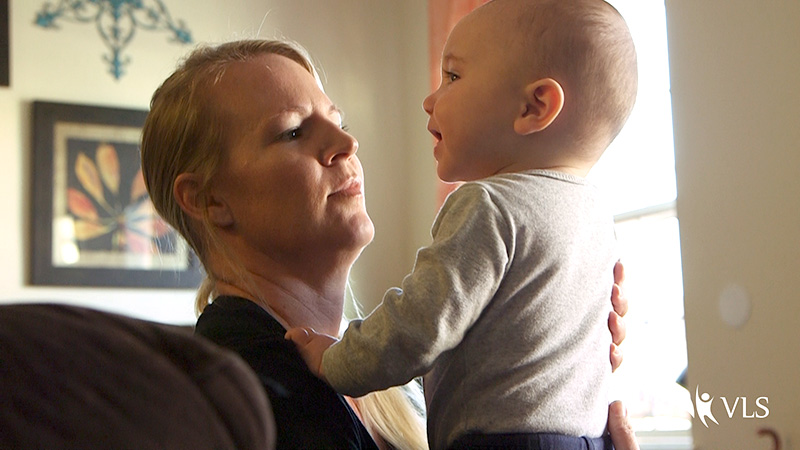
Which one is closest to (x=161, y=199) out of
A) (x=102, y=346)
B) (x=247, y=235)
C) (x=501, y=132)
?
(x=247, y=235)

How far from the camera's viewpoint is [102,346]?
1.02 ft

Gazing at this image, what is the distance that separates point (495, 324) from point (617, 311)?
9.7 inches

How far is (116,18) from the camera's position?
15.0 ft

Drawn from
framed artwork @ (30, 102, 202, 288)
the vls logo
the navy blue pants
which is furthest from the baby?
framed artwork @ (30, 102, 202, 288)

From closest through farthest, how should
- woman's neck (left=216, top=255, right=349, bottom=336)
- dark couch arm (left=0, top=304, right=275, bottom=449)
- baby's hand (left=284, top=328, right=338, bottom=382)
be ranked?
dark couch arm (left=0, top=304, right=275, bottom=449) → baby's hand (left=284, top=328, right=338, bottom=382) → woman's neck (left=216, top=255, right=349, bottom=336)

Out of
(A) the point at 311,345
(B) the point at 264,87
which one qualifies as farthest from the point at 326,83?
(A) the point at 311,345

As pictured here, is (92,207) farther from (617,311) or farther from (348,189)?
(617,311)

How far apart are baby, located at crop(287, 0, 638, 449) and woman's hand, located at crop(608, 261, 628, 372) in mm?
51

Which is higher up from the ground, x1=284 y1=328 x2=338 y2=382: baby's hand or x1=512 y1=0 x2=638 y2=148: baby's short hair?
x1=512 y1=0 x2=638 y2=148: baby's short hair

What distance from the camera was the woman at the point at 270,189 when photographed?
1.20 m

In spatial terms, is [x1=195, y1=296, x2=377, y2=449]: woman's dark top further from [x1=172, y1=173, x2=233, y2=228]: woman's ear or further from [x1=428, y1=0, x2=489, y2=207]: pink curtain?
[x1=428, y1=0, x2=489, y2=207]: pink curtain

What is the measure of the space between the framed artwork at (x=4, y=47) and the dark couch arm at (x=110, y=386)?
4.45 m

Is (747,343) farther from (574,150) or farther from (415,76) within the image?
(415,76)

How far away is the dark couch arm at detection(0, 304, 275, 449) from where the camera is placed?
298mm
